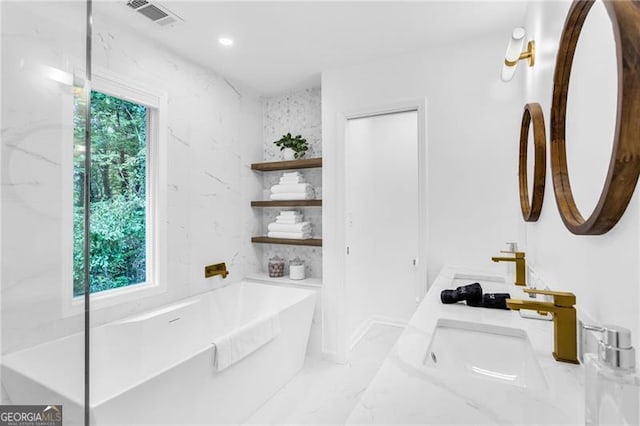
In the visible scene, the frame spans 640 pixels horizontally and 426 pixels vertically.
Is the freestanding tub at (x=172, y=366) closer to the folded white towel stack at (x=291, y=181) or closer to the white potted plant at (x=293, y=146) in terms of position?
the folded white towel stack at (x=291, y=181)

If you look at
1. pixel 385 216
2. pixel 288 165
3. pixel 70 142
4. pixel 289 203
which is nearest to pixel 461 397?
pixel 70 142

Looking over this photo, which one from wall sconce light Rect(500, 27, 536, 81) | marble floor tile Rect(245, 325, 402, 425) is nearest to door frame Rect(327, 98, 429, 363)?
marble floor tile Rect(245, 325, 402, 425)

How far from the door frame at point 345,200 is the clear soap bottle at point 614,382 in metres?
1.89

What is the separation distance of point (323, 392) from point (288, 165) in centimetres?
192

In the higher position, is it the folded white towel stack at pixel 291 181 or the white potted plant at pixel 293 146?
the white potted plant at pixel 293 146

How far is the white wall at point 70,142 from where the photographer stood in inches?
28.1

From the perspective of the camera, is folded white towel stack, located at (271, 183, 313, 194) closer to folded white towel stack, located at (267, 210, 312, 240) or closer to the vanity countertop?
folded white towel stack, located at (267, 210, 312, 240)

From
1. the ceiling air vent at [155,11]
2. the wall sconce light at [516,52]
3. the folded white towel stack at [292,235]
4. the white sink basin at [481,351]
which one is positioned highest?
the ceiling air vent at [155,11]

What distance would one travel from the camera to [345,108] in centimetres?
272

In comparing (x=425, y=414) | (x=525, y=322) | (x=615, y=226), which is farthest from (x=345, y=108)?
(x=425, y=414)

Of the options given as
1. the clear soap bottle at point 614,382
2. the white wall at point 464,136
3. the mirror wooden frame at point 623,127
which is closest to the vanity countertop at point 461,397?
the clear soap bottle at point 614,382

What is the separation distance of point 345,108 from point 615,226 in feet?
7.45

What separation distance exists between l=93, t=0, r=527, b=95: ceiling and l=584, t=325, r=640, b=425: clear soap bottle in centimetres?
199

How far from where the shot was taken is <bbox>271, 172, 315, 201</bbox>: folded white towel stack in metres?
2.97
